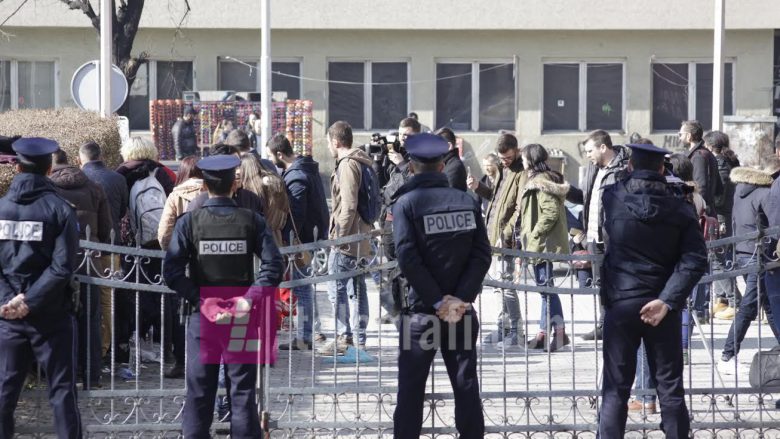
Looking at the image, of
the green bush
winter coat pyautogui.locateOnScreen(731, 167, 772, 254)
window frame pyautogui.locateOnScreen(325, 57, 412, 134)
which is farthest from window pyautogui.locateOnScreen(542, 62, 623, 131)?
winter coat pyautogui.locateOnScreen(731, 167, 772, 254)

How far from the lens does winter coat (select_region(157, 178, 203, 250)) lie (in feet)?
27.7

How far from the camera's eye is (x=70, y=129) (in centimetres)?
1189

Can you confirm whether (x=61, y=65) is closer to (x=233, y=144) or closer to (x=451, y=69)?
(x=451, y=69)

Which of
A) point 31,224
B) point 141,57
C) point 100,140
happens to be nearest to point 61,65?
point 141,57

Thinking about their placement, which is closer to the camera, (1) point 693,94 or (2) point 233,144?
(2) point 233,144

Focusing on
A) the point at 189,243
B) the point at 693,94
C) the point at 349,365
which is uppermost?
the point at 693,94

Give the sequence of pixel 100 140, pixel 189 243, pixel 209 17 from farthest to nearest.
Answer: pixel 209 17 → pixel 100 140 → pixel 189 243

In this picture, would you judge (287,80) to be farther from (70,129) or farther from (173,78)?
(70,129)

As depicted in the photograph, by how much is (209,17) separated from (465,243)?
20.4 meters

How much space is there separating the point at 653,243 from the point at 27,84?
22662mm

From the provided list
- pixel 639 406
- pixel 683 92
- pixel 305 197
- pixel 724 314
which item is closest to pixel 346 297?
pixel 305 197

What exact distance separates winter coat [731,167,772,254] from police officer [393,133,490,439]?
12.9 feet

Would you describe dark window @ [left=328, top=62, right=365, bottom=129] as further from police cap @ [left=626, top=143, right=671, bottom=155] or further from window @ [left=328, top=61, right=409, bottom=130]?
police cap @ [left=626, top=143, right=671, bottom=155]

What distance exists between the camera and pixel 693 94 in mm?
A: 27391
